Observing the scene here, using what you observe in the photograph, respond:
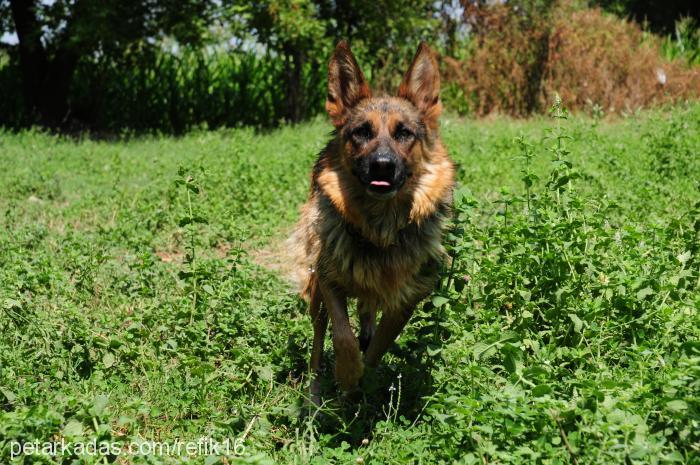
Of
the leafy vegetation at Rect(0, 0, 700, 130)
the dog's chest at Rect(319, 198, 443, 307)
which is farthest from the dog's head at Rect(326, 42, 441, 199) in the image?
the leafy vegetation at Rect(0, 0, 700, 130)

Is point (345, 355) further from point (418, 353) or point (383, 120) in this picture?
point (383, 120)

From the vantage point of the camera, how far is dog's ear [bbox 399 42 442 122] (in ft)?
15.2

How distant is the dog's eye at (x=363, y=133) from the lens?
176 inches

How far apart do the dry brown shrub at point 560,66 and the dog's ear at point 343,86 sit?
11106 millimetres

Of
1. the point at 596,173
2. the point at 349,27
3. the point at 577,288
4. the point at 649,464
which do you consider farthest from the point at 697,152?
the point at 349,27

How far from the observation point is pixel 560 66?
597 inches

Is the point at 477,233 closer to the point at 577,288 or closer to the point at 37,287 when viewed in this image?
the point at 577,288

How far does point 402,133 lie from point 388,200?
436 mm

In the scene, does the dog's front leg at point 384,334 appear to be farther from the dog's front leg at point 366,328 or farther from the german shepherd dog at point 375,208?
the dog's front leg at point 366,328

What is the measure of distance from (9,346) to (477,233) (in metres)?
2.91

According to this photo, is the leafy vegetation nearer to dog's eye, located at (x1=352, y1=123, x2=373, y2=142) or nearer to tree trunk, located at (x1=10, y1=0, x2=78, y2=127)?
tree trunk, located at (x1=10, y1=0, x2=78, y2=127)

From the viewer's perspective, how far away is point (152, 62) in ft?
56.4

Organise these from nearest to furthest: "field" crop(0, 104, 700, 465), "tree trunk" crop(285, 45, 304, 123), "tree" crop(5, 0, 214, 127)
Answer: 1. "field" crop(0, 104, 700, 465)
2. "tree" crop(5, 0, 214, 127)
3. "tree trunk" crop(285, 45, 304, 123)

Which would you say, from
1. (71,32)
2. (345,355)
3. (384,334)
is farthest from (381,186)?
(71,32)
